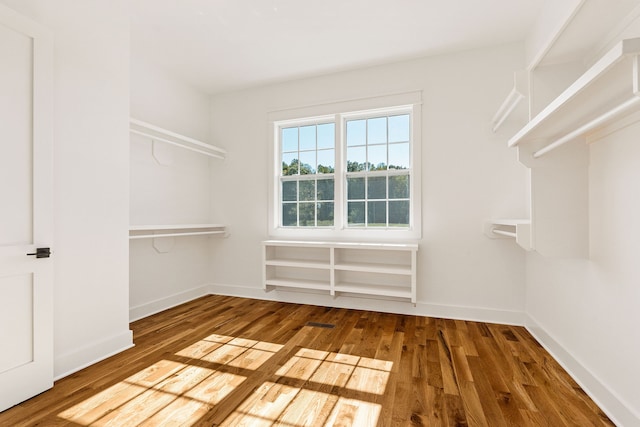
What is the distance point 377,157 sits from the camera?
3.67 metres

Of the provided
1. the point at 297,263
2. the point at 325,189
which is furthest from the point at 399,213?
Answer: the point at 297,263

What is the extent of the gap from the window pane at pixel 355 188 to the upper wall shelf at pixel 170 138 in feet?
5.89

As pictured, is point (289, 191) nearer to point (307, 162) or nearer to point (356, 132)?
point (307, 162)

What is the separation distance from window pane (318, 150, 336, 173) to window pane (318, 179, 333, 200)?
0.43 feet

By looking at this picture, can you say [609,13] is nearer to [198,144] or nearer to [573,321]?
[573,321]

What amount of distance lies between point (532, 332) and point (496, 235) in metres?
0.94

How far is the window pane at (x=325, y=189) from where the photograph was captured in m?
3.89

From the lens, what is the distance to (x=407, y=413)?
1668 millimetres

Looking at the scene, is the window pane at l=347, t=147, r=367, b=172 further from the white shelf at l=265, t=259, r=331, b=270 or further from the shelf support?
the shelf support

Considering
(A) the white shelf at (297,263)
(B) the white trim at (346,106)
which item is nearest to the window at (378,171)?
(B) the white trim at (346,106)

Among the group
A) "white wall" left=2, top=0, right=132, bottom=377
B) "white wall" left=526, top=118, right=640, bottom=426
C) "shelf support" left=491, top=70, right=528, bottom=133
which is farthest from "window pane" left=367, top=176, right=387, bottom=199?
"white wall" left=2, top=0, right=132, bottom=377

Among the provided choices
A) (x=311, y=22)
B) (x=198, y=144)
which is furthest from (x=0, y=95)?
(x=311, y=22)

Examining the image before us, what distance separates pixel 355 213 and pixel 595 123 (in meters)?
2.58

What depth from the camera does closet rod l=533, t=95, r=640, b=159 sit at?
1118 millimetres
